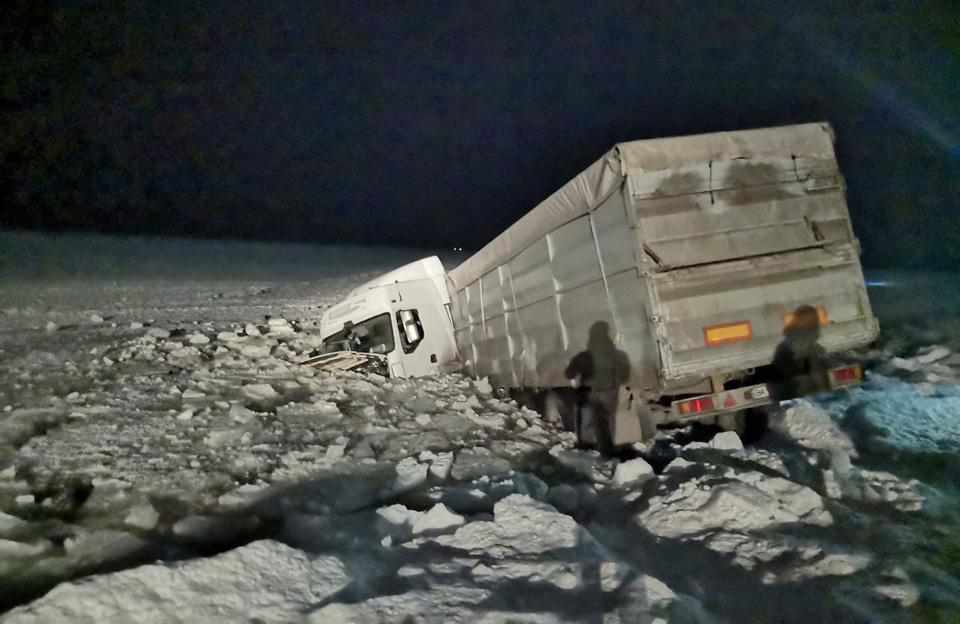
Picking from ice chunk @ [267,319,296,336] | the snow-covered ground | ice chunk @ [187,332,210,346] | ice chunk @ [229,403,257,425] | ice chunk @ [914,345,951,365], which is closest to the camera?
the snow-covered ground

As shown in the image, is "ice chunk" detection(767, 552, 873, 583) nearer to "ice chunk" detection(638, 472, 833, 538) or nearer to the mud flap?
"ice chunk" detection(638, 472, 833, 538)

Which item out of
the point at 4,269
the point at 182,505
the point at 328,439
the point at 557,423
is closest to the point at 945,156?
the point at 557,423

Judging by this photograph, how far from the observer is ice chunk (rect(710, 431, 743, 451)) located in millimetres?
6285

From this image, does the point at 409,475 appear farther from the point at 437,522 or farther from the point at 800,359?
the point at 800,359

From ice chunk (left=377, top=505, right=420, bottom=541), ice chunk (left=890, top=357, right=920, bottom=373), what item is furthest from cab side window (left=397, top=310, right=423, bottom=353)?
ice chunk (left=890, top=357, right=920, bottom=373)

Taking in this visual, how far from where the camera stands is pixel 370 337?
36.0ft

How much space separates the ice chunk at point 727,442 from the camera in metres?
6.29

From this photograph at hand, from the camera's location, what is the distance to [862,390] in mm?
8117

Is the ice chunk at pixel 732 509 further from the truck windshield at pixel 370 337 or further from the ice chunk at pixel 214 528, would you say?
the truck windshield at pixel 370 337

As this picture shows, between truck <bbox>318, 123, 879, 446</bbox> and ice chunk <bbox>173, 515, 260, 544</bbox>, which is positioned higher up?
truck <bbox>318, 123, 879, 446</bbox>

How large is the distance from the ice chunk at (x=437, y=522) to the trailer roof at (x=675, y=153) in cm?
321

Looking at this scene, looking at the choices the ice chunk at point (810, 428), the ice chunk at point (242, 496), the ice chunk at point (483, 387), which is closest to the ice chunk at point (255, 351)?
the ice chunk at point (483, 387)

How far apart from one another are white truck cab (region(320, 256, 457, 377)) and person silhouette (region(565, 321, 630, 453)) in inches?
173

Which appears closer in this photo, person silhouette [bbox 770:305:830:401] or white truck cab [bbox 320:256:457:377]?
person silhouette [bbox 770:305:830:401]
